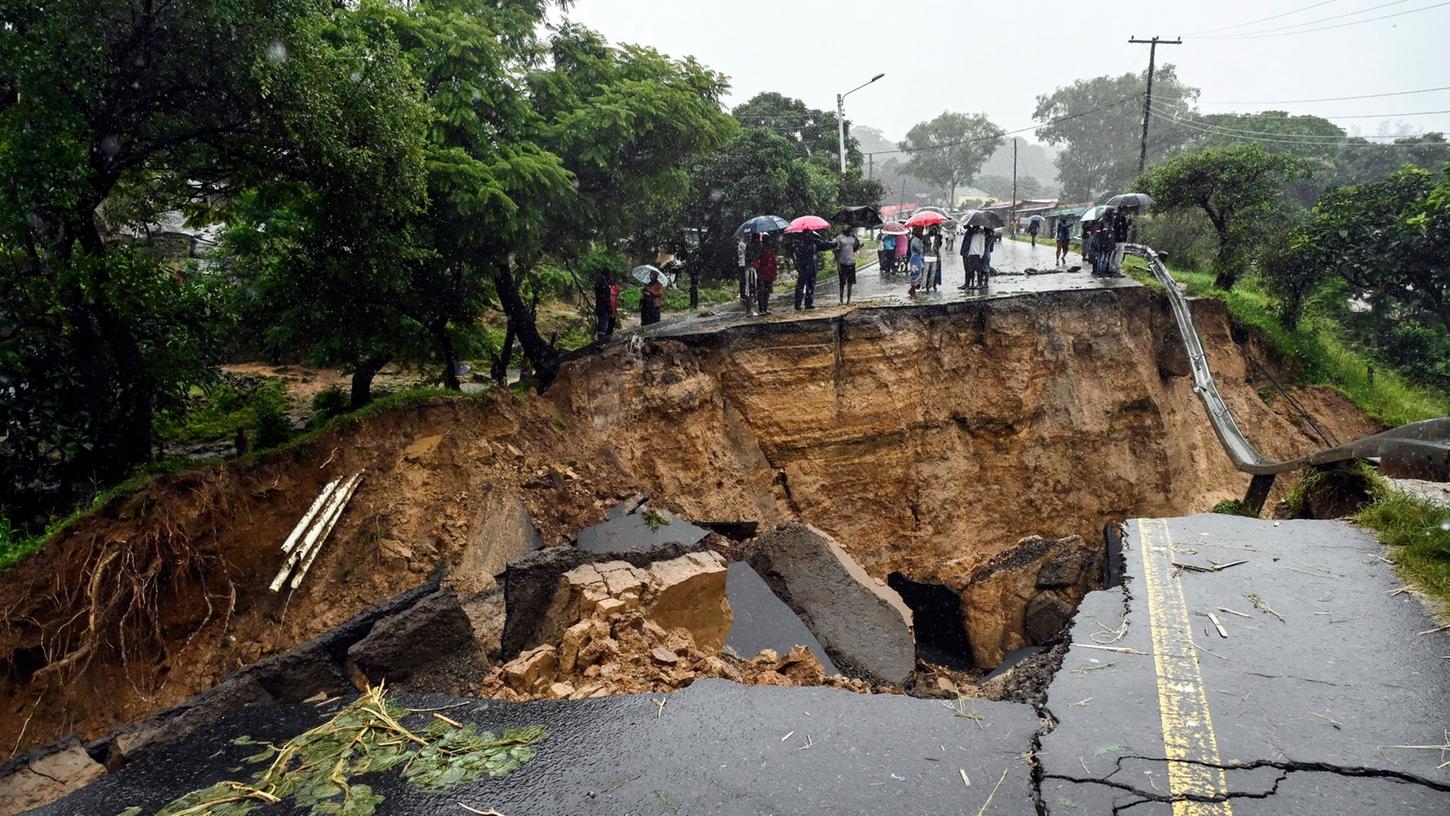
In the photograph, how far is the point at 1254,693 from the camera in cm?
428

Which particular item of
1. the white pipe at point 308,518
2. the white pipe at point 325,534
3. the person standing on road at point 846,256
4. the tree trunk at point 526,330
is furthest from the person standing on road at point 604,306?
the white pipe at point 308,518

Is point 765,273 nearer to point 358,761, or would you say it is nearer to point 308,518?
point 308,518

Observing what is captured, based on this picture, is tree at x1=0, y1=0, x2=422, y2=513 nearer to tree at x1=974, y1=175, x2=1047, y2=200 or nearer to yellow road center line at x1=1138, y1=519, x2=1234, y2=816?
yellow road center line at x1=1138, y1=519, x2=1234, y2=816

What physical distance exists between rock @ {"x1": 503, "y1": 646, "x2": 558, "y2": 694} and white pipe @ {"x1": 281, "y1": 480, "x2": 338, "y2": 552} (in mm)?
3825

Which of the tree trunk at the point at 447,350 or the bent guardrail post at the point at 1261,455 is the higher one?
the tree trunk at the point at 447,350

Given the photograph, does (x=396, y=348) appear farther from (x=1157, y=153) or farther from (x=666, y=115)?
(x=1157, y=153)

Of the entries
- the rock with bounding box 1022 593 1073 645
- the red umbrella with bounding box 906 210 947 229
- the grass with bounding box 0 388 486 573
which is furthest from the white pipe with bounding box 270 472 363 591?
the red umbrella with bounding box 906 210 947 229

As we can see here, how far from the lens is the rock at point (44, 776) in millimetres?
4457

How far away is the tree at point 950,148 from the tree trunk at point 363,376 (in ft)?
212

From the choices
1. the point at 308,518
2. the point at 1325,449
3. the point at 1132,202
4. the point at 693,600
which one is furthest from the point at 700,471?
the point at 1132,202

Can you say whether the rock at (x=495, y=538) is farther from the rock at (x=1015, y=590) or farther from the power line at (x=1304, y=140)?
the power line at (x=1304, y=140)

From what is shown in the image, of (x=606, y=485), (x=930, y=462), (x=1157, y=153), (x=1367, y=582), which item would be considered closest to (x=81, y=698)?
(x=606, y=485)

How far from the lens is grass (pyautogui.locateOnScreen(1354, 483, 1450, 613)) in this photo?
17.6ft

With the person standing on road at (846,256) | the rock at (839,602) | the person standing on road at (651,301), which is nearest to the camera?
the rock at (839,602)
